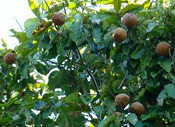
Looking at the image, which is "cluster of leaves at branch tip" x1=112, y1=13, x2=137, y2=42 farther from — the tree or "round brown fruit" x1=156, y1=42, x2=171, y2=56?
"round brown fruit" x1=156, y1=42, x2=171, y2=56

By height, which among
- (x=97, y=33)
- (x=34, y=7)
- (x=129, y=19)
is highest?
(x=34, y=7)

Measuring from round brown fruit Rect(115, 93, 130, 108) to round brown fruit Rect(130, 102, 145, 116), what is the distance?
0.06 m

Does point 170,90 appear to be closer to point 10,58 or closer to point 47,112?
point 47,112

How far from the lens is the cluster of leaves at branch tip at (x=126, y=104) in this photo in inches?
118

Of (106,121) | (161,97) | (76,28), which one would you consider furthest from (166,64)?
(76,28)

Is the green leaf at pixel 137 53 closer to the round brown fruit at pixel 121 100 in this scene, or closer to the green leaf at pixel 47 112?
the round brown fruit at pixel 121 100

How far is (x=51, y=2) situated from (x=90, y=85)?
0.96 meters

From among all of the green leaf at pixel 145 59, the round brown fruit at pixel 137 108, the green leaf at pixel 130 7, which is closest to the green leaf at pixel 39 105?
the round brown fruit at pixel 137 108

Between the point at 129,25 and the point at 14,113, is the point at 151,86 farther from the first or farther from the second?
the point at 14,113

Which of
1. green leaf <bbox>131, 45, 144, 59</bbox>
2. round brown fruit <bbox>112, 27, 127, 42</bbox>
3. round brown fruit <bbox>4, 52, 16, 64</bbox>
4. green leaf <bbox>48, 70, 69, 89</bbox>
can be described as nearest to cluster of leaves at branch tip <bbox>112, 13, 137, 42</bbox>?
round brown fruit <bbox>112, 27, 127, 42</bbox>

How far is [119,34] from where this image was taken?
3029 millimetres

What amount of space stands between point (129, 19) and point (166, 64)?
413mm

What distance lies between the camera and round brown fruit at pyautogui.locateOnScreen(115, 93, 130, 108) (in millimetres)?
3002

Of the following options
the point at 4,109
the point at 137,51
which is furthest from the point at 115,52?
the point at 4,109
